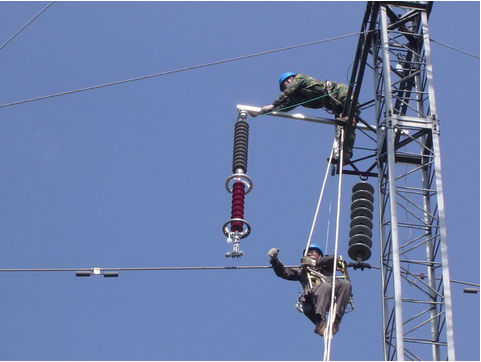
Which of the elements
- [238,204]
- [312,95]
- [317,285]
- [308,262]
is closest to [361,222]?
[308,262]

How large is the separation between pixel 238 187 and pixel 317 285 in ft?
5.18

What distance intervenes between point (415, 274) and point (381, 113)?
7.82 feet

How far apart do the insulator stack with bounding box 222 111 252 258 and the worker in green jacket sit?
1.12 m

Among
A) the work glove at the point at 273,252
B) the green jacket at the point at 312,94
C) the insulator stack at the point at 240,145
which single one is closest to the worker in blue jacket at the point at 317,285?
the work glove at the point at 273,252

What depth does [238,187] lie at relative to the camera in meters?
17.0

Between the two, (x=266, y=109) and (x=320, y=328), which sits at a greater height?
(x=266, y=109)

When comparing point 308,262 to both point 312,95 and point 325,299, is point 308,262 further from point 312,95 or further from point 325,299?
point 312,95

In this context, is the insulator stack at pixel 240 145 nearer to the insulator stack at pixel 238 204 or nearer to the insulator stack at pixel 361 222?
the insulator stack at pixel 238 204

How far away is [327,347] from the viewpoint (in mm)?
16094

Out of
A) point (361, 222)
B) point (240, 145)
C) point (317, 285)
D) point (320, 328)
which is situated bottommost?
point (320, 328)

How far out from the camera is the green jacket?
19141 millimetres

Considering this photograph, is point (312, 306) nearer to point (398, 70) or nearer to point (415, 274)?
point (415, 274)

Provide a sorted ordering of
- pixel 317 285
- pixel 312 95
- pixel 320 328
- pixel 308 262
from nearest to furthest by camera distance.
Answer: pixel 320 328 < pixel 317 285 < pixel 308 262 < pixel 312 95

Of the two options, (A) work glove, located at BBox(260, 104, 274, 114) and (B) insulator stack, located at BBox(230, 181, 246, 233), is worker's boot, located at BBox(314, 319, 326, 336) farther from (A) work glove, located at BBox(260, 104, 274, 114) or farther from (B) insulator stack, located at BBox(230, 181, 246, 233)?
(A) work glove, located at BBox(260, 104, 274, 114)
